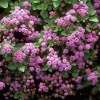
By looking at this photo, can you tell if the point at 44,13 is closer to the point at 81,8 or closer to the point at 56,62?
the point at 81,8

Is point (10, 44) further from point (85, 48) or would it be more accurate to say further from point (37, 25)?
point (85, 48)

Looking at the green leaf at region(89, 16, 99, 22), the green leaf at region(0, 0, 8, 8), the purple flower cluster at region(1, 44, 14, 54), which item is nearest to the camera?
the purple flower cluster at region(1, 44, 14, 54)

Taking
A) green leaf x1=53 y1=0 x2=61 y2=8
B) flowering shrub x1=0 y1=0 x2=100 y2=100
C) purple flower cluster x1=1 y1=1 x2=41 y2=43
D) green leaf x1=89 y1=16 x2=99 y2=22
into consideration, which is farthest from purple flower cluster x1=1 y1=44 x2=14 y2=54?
green leaf x1=89 y1=16 x2=99 y2=22

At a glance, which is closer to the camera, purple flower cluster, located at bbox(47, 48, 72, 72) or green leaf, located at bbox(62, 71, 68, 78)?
purple flower cluster, located at bbox(47, 48, 72, 72)

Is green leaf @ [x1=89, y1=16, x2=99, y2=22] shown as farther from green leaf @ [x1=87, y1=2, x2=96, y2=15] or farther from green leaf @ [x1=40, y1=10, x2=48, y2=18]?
green leaf @ [x1=40, y1=10, x2=48, y2=18]

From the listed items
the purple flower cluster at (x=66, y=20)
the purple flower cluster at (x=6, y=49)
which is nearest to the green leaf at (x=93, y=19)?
the purple flower cluster at (x=66, y=20)

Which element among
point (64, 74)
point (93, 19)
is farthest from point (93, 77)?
point (93, 19)

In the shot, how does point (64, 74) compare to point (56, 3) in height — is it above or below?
below

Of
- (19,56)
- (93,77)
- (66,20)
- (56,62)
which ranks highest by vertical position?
(66,20)
